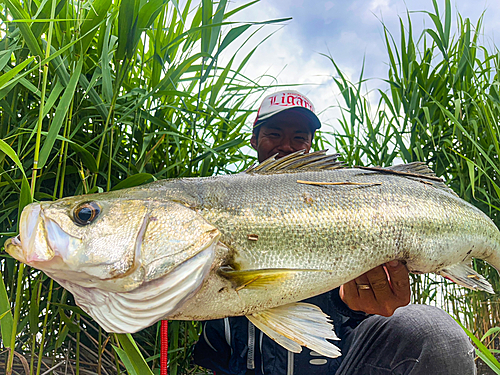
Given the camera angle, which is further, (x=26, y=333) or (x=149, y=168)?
(x=149, y=168)

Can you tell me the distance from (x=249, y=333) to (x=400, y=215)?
1.06 metres

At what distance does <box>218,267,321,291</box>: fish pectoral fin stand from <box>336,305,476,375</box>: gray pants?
1.09m

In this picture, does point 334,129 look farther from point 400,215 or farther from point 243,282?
point 243,282

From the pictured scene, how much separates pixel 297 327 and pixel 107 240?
704 mm

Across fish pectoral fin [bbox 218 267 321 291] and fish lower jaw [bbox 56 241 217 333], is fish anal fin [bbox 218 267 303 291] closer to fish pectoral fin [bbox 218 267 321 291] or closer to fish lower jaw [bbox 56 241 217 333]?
fish pectoral fin [bbox 218 267 321 291]

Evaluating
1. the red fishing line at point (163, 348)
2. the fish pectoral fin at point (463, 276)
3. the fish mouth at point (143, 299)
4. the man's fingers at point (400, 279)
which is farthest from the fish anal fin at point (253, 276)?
the fish pectoral fin at point (463, 276)

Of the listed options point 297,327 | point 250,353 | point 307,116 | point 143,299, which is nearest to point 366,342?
point 250,353

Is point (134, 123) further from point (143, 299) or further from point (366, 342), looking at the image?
point (366, 342)

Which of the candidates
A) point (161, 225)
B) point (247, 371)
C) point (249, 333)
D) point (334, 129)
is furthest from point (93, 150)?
point (334, 129)

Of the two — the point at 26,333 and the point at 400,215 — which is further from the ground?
the point at 400,215

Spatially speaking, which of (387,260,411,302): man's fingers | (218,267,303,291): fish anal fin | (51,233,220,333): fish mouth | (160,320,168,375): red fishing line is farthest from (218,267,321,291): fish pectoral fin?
(387,260,411,302): man's fingers

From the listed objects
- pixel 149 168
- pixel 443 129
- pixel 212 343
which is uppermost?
pixel 443 129

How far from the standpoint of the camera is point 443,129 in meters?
2.81

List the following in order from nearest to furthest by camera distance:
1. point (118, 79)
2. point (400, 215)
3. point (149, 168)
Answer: point (400, 215) → point (118, 79) → point (149, 168)
